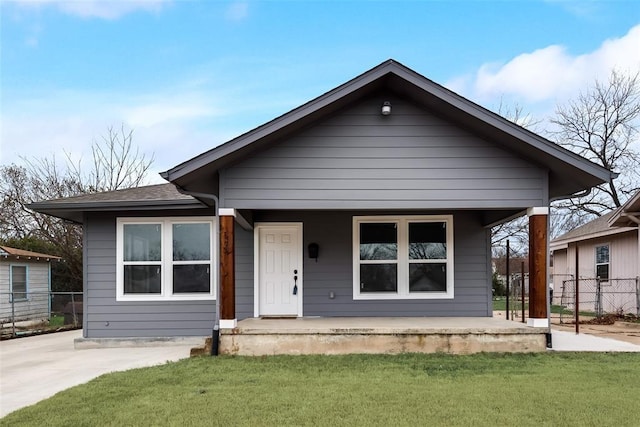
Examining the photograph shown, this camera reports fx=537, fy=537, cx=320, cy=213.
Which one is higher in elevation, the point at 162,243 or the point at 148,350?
the point at 162,243

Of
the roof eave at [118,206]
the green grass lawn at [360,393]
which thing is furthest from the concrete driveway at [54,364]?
the roof eave at [118,206]

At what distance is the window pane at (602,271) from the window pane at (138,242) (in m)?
14.0

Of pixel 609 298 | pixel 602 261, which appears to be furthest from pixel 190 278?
pixel 602 261

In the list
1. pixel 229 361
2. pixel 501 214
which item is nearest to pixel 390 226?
pixel 501 214

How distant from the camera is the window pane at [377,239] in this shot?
10.1 m

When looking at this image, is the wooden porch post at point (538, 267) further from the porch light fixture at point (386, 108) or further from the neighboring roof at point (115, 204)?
A: the neighboring roof at point (115, 204)

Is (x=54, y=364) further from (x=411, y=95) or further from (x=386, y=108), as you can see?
(x=411, y=95)

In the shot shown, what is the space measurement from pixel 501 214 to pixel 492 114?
2.23 m

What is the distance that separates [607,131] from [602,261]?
38.3ft

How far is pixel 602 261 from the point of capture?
17.7 metres

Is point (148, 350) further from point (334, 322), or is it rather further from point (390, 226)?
point (390, 226)

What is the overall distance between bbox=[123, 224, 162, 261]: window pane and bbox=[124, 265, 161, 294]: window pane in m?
0.20

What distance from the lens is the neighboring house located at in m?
16.5

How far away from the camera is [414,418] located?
4.70m
